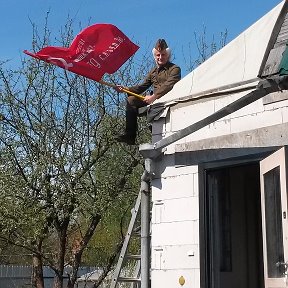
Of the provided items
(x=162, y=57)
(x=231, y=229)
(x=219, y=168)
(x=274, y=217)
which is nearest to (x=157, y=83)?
(x=162, y=57)

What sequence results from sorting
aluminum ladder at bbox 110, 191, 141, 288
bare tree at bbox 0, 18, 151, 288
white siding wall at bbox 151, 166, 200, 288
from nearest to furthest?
white siding wall at bbox 151, 166, 200, 288 < aluminum ladder at bbox 110, 191, 141, 288 < bare tree at bbox 0, 18, 151, 288

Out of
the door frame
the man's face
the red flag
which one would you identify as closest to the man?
the man's face

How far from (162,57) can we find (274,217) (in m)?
2.85

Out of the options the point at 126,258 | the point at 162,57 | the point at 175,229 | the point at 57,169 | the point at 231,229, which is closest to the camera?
the point at 175,229

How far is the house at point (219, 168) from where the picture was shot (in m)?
6.65

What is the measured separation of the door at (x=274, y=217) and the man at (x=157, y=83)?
6.75 feet

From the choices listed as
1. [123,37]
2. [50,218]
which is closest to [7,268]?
[50,218]

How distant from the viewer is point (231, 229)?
25.4ft

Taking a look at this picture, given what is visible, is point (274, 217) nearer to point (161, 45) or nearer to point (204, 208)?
point (204, 208)

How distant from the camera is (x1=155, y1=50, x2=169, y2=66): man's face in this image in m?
8.22

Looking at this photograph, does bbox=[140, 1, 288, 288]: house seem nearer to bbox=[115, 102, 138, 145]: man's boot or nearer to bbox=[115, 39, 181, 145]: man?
bbox=[115, 39, 181, 145]: man

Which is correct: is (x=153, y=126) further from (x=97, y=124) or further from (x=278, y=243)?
(x=97, y=124)

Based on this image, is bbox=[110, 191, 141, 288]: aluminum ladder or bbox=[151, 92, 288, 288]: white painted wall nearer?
bbox=[151, 92, 288, 288]: white painted wall

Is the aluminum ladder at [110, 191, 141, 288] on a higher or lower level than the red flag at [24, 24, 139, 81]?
lower
